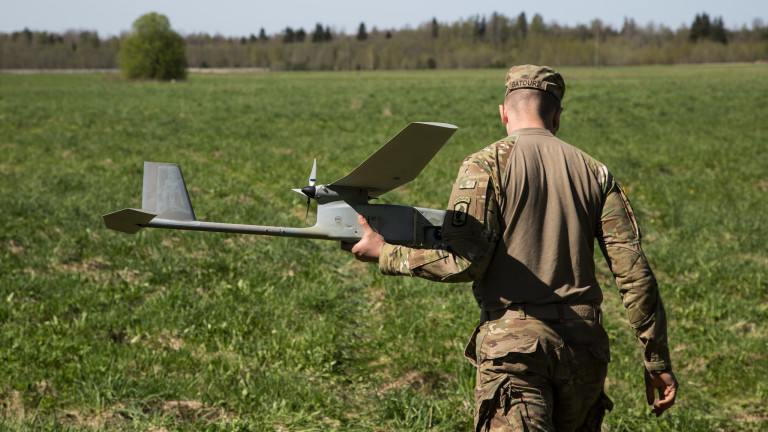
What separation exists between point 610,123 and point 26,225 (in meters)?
18.1

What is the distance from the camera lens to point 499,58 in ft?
386

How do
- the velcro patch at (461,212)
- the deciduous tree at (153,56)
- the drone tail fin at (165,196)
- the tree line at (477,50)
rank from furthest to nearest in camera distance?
the tree line at (477,50), the deciduous tree at (153,56), the drone tail fin at (165,196), the velcro patch at (461,212)

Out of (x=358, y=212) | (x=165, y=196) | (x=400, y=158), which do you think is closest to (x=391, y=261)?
(x=358, y=212)

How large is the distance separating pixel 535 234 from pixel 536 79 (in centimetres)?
68

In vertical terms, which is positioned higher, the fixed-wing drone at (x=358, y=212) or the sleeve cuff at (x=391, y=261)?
the fixed-wing drone at (x=358, y=212)

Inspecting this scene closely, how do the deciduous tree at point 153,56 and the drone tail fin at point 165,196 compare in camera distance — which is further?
the deciduous tree at point 153,56

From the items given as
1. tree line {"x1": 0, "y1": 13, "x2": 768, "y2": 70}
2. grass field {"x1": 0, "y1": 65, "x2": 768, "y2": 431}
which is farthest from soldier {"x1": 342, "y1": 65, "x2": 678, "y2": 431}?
tree line {"x1": 0, "y1": 13, "x2": 768, "y2": 70}

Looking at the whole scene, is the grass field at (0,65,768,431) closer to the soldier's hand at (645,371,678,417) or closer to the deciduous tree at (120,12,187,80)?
the soldier's hand at (645,371,678,417)

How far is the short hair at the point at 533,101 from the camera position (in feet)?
9.41

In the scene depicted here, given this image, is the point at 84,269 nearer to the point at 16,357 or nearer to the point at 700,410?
the point at 16,357

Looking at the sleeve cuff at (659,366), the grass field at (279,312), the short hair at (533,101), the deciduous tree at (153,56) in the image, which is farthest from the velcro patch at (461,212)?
the deciduous tree at (153,56)

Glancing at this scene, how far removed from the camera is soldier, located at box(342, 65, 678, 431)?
265cm

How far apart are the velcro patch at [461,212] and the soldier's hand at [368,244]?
0.36 meters

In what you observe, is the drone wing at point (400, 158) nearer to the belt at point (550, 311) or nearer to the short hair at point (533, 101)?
the short hair at point (533, 101)
